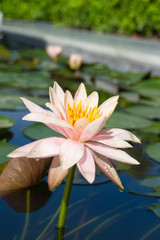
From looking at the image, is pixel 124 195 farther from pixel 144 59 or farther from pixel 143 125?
pixel 144 59

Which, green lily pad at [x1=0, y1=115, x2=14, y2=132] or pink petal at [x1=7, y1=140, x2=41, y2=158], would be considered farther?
green lily pad at [x1=0, y1=115, x2=14, y2=132]

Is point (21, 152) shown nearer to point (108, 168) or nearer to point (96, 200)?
point (108, 168)

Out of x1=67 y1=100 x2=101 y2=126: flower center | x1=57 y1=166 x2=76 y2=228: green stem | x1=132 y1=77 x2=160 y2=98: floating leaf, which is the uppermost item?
x1=67 y1=100 x2=101 y2=126: flower center

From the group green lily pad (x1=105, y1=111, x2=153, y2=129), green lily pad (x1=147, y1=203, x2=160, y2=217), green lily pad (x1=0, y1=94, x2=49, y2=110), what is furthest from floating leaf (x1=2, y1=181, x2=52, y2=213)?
green lily pad (x1=0, y1=94, x2=49, y2=110)

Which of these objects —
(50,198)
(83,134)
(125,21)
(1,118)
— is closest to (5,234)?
(50,198)

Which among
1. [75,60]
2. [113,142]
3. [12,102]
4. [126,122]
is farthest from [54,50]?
[113,142]

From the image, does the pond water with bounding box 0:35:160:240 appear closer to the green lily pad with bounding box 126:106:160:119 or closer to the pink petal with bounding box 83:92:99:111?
the green lily pad with bounding box 126:106:160:119
